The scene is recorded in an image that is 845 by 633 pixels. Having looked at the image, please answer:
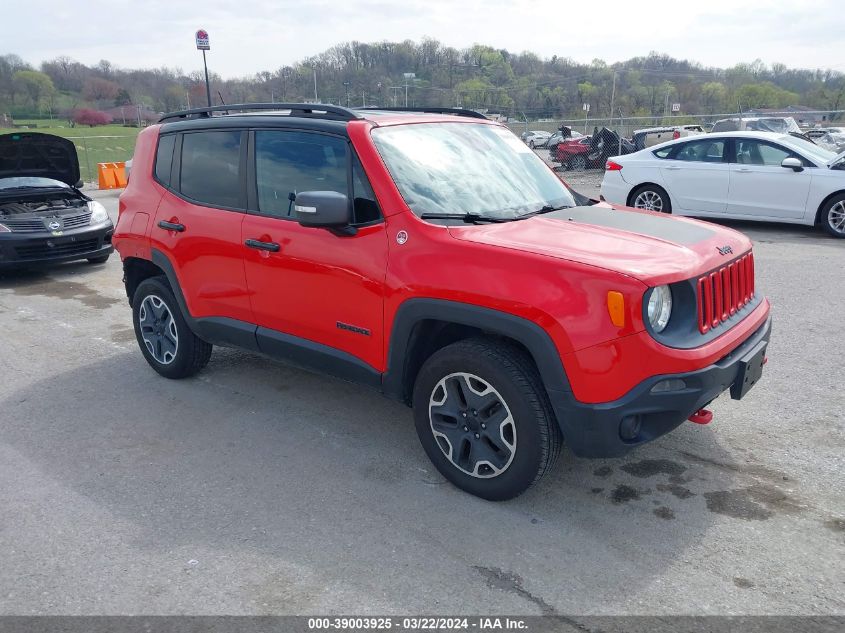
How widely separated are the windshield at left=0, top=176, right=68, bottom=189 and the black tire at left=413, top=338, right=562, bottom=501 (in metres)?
8.56

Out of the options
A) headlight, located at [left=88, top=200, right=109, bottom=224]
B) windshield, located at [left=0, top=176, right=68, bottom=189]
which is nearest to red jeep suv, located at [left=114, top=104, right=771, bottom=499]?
headlight, located at [left=88, top=200, right=109, bottom=224]

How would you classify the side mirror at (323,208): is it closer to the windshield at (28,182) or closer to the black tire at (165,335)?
the black tire at (165,335)

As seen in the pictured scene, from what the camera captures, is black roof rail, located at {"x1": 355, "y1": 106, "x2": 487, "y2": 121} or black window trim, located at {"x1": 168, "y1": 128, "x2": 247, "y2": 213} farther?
black roof rail, located at {"x1": 355, "y1": 106, "x2": 487, "y2": 121}

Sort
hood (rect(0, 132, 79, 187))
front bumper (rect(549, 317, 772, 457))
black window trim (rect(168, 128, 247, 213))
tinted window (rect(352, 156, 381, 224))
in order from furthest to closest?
hood (rect(0, 132, 79, 187))
black window trim (rect(168, 128, 247, 213))
tinted window (rect(352, 156, 381, 224))
front bumper (rect(549, 317, 772, 457))

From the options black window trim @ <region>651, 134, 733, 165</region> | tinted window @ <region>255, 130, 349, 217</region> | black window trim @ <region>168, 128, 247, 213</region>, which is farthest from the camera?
black window trim @ <region>651, 134, 733, 165</region>

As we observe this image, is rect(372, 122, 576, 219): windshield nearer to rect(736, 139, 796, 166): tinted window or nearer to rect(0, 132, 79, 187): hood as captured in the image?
rect(0, 132, 79, 187): hood

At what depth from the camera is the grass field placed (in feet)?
145

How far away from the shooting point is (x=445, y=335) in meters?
3.63

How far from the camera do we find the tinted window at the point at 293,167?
3875mm

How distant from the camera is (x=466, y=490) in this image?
11.6 ft

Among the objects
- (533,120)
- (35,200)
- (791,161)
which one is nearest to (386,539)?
(35,200)

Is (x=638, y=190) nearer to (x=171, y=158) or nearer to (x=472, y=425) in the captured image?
(x=171, y=158)

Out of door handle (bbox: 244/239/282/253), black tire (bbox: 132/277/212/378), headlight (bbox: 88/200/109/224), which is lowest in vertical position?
black tire (bbox: 132/277/212/378)

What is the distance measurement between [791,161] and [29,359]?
33.4 feet
